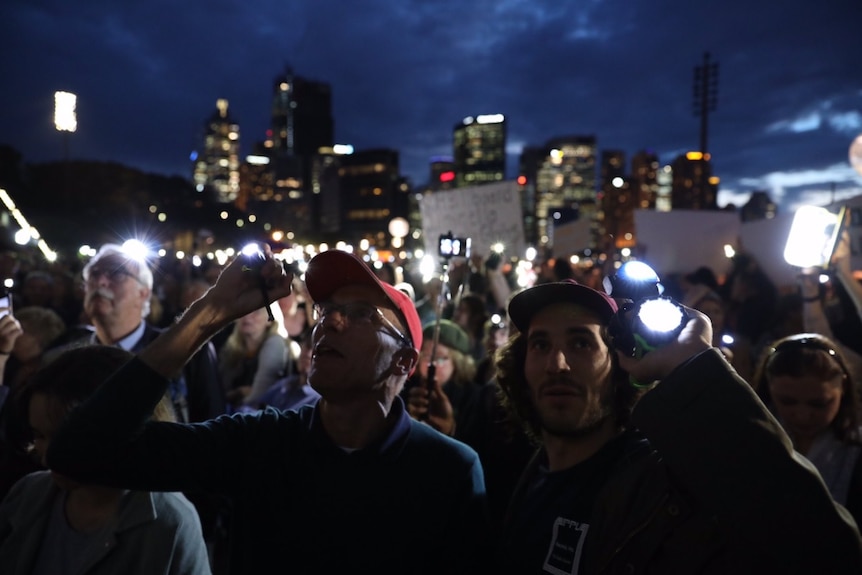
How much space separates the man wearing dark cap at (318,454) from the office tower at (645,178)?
18117 centimetres

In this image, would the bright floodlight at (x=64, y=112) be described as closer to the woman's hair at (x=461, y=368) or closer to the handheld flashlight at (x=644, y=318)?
the woman's hair at (x=461, y=368)

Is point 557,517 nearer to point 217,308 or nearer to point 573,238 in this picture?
point 217,308

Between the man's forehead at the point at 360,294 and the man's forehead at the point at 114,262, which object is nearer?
the man's forehead at the point at 360,294

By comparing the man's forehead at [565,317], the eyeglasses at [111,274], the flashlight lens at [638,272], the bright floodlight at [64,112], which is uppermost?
the bright floodlight at [64,112]

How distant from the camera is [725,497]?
4.02 ft

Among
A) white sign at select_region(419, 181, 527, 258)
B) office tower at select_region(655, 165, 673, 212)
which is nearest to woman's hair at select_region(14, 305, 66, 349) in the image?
white sign at select_region(419, 181, 527, 258)

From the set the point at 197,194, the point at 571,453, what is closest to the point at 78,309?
the point at 571,453

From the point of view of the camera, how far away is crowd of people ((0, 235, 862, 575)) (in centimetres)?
127

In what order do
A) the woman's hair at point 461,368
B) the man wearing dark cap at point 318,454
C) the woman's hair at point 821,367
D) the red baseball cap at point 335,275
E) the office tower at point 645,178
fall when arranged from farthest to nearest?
the office tower at point 645,178, the woman's hair at point 461,368, the woman's hair at point 821,367, the red baseball cap at point 335,275, the man wearing dark cap at point 318,454

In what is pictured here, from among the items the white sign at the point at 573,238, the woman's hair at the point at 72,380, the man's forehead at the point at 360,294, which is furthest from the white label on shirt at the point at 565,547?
the white sign at the point at 573,238

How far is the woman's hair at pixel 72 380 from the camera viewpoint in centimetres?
228

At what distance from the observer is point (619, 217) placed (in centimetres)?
15612

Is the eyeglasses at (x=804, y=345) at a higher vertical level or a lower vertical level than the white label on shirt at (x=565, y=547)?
higher

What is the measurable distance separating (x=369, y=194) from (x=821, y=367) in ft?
471
